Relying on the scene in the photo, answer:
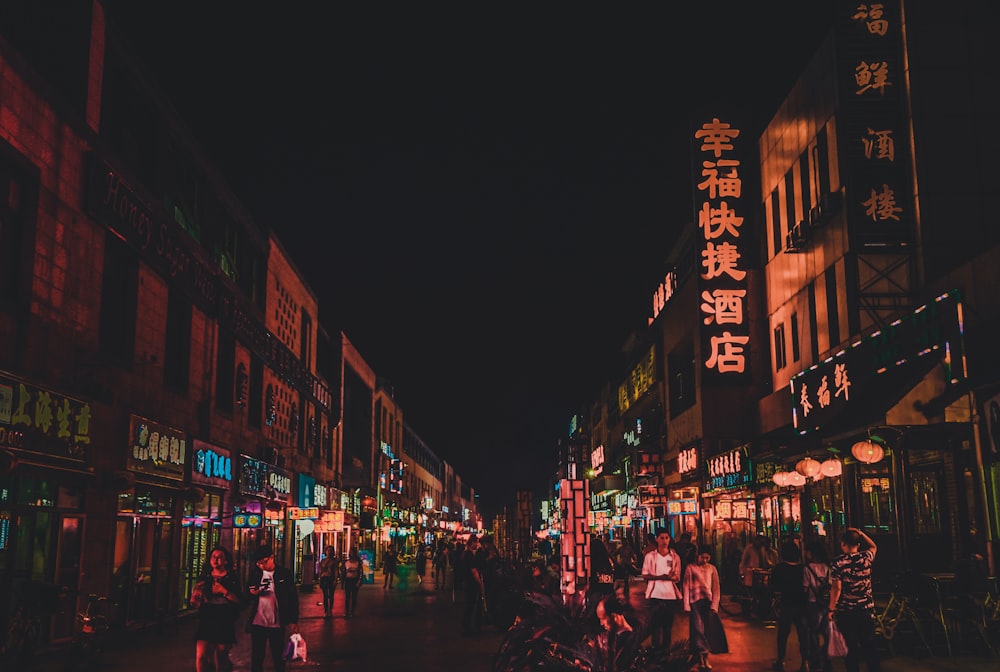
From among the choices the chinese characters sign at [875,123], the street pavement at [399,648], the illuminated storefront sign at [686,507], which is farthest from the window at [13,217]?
the illuminated storefront sign at [686,507]

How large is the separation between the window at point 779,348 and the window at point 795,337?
95 centimetres

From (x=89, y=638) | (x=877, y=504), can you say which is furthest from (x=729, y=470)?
(x=89, y=638)

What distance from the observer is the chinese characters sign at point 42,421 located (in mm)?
14203

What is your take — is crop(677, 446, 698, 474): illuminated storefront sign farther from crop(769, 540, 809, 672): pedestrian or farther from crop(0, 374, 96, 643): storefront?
crop(0, 374, 96, 643): storefront

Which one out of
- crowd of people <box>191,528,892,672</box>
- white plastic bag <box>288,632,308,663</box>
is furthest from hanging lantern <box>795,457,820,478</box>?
white plastic bag <box>288,632,308,663</box>

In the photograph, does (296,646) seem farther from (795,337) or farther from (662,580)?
(795,337)

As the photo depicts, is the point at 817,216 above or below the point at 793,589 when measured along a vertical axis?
above

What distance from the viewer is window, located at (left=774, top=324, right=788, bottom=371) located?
30.7 m

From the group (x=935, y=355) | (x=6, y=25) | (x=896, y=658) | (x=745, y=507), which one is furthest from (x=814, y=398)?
(x=6, y=25)

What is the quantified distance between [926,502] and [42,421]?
1611cm

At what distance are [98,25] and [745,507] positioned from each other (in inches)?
956

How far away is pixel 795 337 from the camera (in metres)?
29.3

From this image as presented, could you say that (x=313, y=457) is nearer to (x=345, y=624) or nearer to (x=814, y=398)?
(x=345, y=624)

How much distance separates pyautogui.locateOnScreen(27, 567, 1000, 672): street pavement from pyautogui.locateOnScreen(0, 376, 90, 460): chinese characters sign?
343 cm
